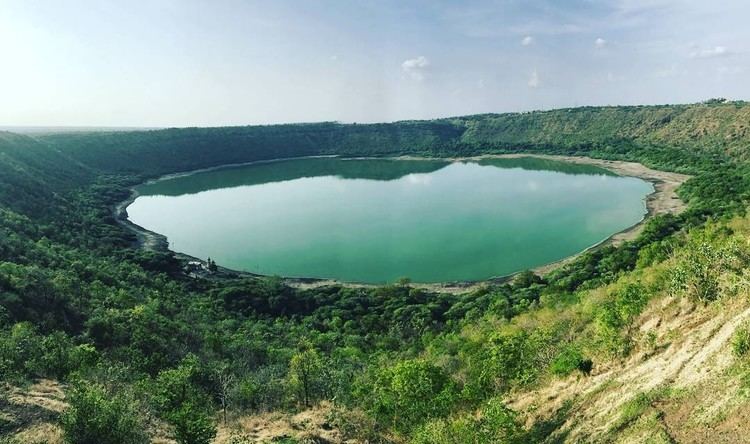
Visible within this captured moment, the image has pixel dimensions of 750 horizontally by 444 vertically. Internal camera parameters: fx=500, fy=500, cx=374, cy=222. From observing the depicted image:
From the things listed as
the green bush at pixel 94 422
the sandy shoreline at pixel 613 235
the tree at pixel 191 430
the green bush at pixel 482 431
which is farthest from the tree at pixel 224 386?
the sandy shoreline at pixel 613 235

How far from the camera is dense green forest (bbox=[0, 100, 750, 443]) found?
18.5m

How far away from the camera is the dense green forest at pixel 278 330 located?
1850 cm

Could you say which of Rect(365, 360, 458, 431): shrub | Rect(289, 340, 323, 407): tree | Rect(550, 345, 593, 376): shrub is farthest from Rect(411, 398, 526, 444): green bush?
Rect(289, 340, 323, 407): tree

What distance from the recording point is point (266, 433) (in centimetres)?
1967

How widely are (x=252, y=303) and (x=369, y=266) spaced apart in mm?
16723

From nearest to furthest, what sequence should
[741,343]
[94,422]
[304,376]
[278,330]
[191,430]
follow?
[741,343], [94,422], [191,430], [304,376], [278,330]

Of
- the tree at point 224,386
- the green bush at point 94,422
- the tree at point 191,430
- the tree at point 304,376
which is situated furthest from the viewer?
the tree at point 304,376

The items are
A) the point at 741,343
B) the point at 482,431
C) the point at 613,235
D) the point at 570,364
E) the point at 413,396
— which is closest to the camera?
the point at 741,343

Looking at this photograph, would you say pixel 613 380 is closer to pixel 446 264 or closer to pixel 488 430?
pixel 488 430

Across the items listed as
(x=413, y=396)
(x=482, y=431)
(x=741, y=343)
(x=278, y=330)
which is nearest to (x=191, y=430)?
(x=413, y=396)

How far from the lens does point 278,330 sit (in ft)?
134

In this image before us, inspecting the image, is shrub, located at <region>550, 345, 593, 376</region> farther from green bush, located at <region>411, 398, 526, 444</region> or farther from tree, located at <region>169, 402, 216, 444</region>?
tree, located at <region>169, 402, 216, 444</region>

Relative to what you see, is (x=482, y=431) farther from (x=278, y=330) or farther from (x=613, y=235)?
(x=613, y=235)

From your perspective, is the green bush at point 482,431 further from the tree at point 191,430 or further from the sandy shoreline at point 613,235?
the sandy shoreline at point 613,235
